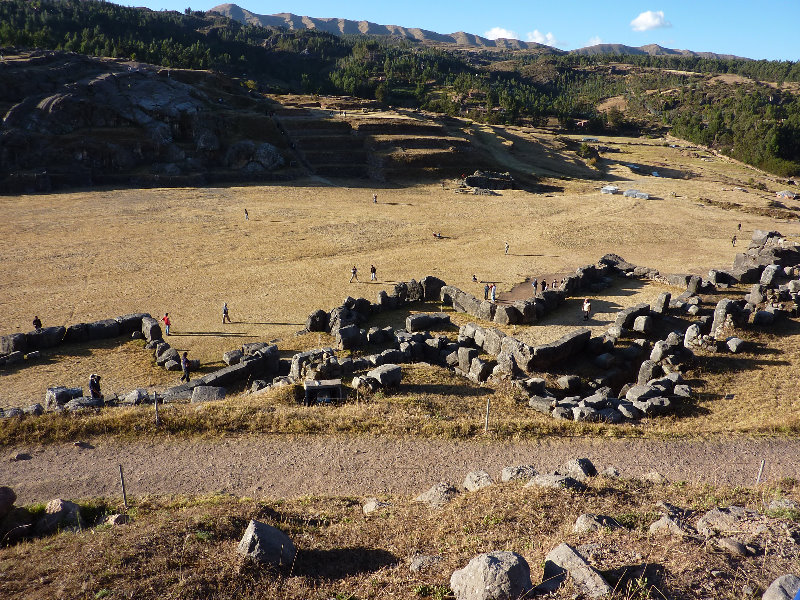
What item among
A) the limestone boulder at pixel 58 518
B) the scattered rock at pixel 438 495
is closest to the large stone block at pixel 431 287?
the scattered rock at pixel 438 495

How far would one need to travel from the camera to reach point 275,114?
277 ft

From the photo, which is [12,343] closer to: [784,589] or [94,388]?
[94,388]

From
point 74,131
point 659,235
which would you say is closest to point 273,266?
point 659,235

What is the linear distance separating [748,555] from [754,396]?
1299 centimetres

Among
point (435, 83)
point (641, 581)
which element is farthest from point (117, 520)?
point (435, 83)

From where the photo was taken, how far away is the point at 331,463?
49.5 ft

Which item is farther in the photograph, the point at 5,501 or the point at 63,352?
the point at 63,352

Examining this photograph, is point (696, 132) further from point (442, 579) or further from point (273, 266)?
point (442, 579)

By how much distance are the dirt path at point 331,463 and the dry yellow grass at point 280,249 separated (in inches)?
104

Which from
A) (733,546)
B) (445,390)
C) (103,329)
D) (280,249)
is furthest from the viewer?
(280,249)

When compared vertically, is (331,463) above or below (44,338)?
above

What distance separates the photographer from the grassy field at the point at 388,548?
8.28 metres

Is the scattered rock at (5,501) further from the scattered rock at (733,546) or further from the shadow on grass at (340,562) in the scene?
the scattered rock at (733,546)

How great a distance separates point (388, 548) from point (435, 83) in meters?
159
